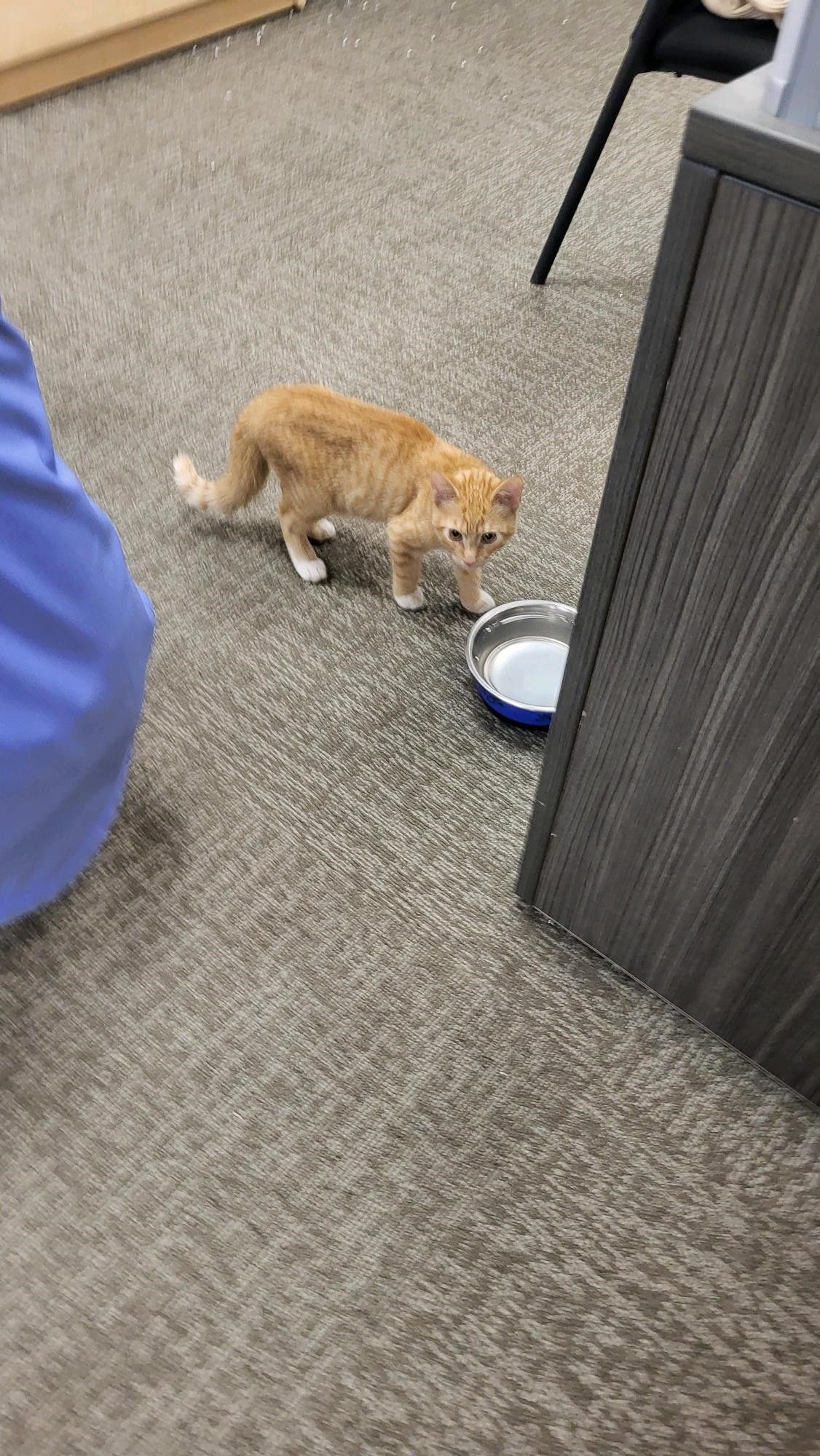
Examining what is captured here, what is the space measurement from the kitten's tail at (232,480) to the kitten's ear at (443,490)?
291 mm

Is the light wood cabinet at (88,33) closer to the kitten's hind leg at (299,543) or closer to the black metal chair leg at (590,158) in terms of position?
the black metal chair leg at (590,158)

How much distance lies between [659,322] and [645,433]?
0.26 feet

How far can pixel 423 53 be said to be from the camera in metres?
2.77

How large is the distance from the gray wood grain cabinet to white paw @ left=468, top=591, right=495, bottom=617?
475 mm

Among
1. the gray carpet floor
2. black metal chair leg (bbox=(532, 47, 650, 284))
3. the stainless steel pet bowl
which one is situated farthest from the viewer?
black metal chair leg (bbox=(532, 47, 650, 284))

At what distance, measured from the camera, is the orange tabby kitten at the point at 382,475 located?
134 centimetres

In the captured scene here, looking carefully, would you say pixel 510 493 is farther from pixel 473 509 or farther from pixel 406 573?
pixel 406 573

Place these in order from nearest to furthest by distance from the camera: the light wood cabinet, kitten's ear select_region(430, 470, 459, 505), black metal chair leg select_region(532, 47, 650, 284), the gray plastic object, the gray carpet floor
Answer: the gray plastic object, the gray carpet floor, kitten's ear select_region(430, 470, 459, 505), black metal chair leg select_region(532, 47, 650, 284), the light wood cabinet

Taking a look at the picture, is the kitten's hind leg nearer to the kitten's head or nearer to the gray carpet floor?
the gray carpet floor

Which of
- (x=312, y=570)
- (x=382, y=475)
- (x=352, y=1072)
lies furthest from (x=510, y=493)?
(x=352, y=1072)

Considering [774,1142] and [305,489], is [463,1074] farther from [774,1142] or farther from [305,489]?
[305,489]

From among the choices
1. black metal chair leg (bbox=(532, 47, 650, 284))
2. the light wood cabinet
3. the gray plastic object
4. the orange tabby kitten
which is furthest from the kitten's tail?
the light wood cabinet

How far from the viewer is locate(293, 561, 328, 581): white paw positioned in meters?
1.55

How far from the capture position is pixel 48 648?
39.9 inches
